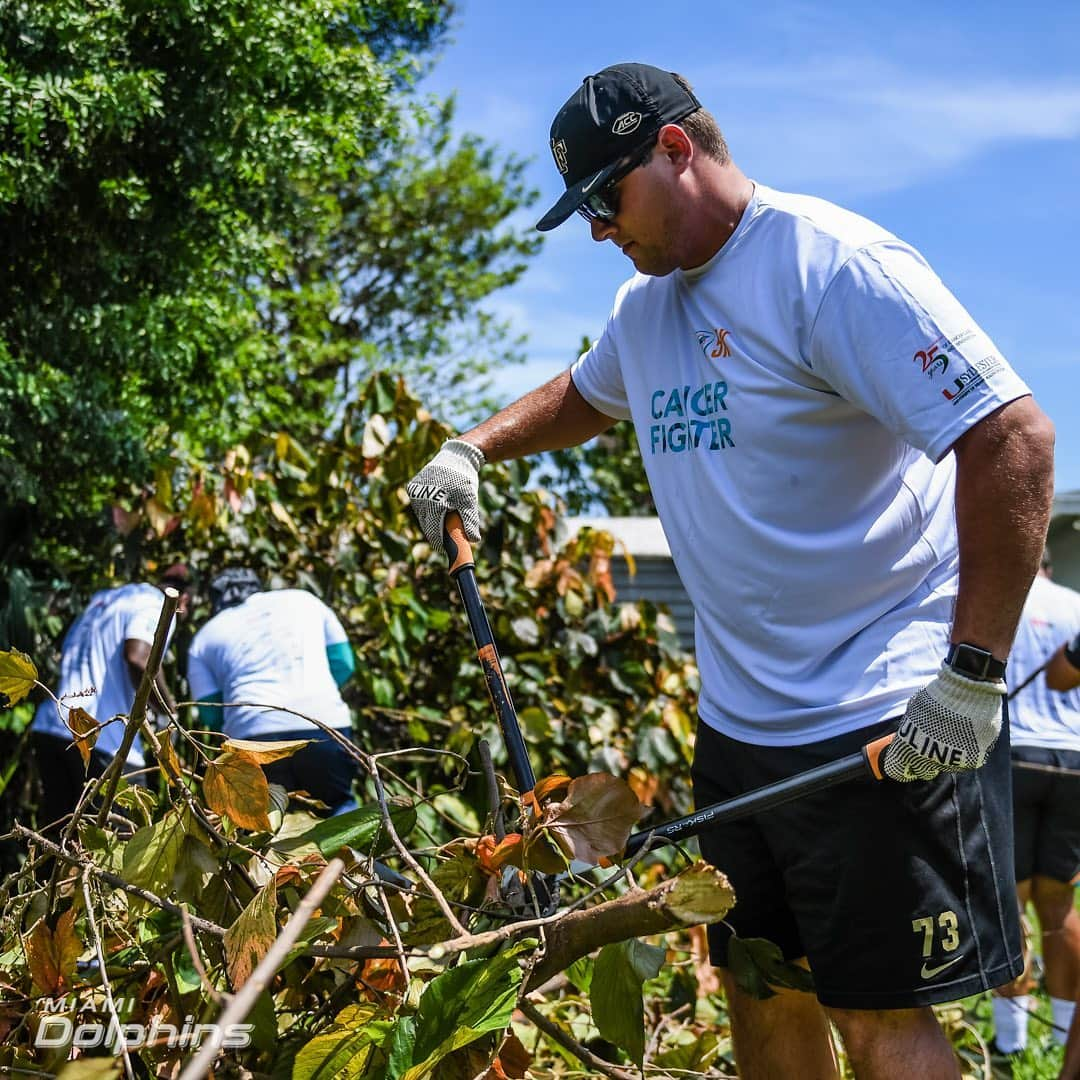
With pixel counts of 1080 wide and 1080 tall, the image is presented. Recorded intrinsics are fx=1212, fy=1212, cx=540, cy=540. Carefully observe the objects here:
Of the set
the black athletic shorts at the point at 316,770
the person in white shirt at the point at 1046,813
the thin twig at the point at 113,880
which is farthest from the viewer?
the person in white shirt at the point at 1046,813

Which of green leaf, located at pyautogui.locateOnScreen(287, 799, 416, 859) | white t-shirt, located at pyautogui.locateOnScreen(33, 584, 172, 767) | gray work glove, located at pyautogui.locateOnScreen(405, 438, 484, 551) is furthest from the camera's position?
white t-shirt, located at pyautogui.locateOnScreen(33, 584, 172, 767)

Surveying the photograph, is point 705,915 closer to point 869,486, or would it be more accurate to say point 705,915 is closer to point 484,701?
point 869,486

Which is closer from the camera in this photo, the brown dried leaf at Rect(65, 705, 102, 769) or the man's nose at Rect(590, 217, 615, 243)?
the brown dried leaf at Rect(65, 705, 102, 769)

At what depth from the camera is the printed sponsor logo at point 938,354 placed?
1673 millimetres

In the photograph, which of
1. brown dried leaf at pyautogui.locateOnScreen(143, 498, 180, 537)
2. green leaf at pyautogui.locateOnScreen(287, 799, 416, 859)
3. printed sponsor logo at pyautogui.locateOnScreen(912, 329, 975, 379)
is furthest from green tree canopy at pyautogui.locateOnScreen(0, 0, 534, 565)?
printed sponsor logo at pyautogui.locateOnScreen(912, 329, 975, 379)

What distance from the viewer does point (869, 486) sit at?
1880 mm

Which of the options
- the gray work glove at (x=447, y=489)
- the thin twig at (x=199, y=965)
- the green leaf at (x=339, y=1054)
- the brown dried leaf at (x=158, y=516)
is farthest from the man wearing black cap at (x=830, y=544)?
the brown dried leaf at (x=158, y=516)

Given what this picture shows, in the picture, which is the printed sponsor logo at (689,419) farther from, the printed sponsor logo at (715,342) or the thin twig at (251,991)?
the thin twig at (251,991)

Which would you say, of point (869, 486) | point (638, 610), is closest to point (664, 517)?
point (869, 486)

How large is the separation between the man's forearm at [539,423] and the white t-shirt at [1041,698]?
7.64ft

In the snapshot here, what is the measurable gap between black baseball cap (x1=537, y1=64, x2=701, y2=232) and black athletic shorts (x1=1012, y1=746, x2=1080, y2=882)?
2909 millimetres

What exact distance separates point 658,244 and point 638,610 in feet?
10.8

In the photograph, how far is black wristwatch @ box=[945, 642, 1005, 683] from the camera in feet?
5.42

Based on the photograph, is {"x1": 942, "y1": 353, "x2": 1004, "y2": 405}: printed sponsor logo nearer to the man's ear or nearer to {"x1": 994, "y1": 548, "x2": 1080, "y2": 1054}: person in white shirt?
the man's ear
